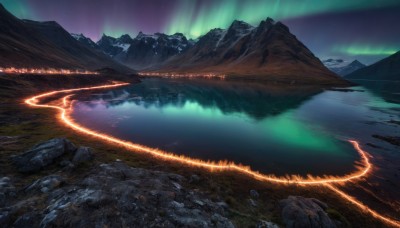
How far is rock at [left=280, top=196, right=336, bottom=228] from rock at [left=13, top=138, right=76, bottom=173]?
2441cm

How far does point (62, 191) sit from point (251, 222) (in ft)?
51.4

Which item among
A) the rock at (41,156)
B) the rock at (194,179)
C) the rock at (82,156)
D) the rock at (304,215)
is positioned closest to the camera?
the rock at (304,215)

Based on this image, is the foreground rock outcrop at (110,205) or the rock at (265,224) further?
the rock at (265,224)

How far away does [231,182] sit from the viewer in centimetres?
2366

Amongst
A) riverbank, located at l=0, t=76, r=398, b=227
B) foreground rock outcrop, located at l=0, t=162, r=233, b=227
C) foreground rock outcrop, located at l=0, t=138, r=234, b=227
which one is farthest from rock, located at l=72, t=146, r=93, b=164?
foreground rock outcrop, located at l=0, t=162, r=233, b=227

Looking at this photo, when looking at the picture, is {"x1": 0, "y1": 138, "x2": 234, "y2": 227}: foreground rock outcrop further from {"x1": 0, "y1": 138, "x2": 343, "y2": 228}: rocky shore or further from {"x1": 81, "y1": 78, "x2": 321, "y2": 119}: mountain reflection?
{"x1": 81, "y1": 78, "x2": 321, "y2": 119}: mountain reflection

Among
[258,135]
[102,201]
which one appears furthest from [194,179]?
[258,135]

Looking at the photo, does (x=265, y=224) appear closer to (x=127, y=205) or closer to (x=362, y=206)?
(x=127, y=205)

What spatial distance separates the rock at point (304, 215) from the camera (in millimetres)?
16047

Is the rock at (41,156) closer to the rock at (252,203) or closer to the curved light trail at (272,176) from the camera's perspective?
the curved light trail at (272,176)

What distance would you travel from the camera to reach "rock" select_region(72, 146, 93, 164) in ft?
74.1

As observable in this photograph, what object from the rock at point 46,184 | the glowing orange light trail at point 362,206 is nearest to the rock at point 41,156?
the rock at point 46,184

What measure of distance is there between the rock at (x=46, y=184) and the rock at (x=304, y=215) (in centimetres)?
1999

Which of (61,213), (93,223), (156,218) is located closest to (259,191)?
(156,218)
